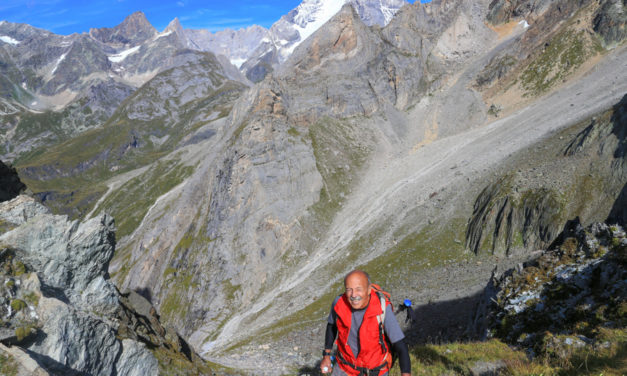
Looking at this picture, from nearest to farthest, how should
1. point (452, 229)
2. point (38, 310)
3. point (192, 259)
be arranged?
point (38, 310) < point (452, 229) < point (192, 259)

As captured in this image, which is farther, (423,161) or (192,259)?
(423,161)

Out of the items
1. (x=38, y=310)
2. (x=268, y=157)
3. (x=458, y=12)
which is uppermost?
(x=458, y=12)

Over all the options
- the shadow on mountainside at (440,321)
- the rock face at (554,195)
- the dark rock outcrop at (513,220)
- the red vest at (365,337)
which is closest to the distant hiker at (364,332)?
the red vest at (365,337)

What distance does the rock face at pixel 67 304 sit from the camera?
37.1 feet

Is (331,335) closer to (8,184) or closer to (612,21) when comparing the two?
(8,184)

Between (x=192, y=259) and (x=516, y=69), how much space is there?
11403 cm

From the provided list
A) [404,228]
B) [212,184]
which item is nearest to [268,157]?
[212,184]

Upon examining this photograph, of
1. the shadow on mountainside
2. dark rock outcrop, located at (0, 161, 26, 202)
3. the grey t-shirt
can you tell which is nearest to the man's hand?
the grey t-shirt

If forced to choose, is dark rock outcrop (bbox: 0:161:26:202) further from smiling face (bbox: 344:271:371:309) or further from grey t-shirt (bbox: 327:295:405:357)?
smiling face (bbox: 344:271:371:309)

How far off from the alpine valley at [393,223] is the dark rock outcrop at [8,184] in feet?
0.62

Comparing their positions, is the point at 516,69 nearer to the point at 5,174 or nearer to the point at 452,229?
the point at 452,229

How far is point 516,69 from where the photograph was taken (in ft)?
345

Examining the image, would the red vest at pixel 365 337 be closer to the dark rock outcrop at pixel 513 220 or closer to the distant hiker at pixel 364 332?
the distant hiker at pixel 364 332

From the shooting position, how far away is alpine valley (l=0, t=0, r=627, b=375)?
12.9 meters
